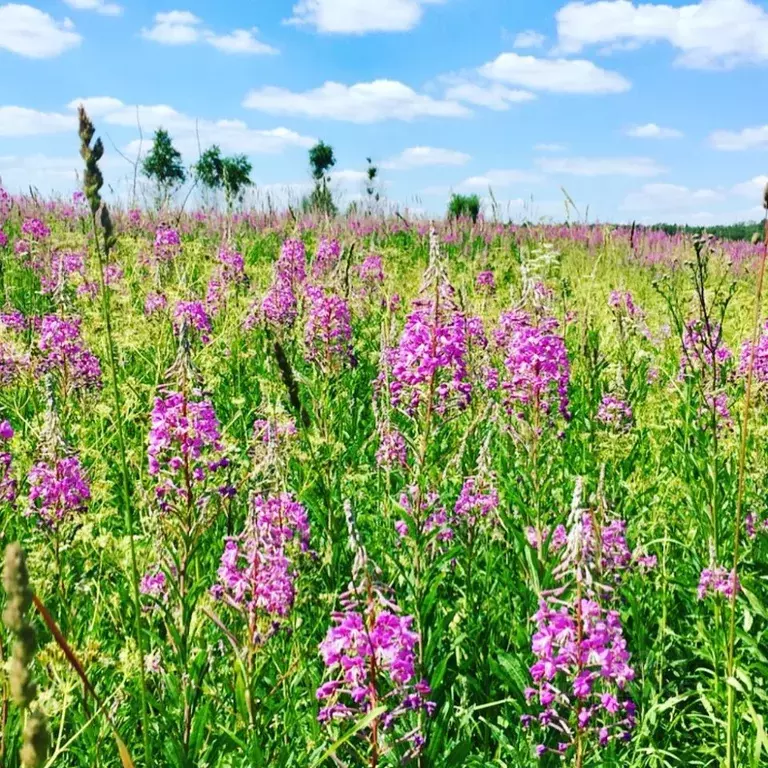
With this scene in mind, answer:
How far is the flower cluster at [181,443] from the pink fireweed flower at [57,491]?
1.15 feet

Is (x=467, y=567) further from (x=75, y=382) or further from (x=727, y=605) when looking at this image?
(x=75, y=382)

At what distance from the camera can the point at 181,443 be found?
2609 millimetres

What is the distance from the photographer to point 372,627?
6.05ft

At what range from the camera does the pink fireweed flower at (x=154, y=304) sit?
5.49 m

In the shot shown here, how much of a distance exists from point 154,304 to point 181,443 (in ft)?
11.4

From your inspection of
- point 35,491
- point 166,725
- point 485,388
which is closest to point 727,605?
point 485,388

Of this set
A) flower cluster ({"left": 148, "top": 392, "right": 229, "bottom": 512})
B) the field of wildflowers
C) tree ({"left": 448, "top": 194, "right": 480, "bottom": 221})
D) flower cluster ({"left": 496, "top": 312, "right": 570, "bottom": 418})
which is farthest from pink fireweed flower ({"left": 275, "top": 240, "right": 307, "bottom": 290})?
tree ({"left": 448, "top": 194, "right": 480, "bottom": 221})

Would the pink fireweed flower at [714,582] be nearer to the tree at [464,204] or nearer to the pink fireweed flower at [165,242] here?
the pink fireweed flower at [165,242]

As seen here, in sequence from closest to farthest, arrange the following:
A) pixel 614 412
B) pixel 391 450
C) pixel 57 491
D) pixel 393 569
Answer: pixel 57 491, pixel 393 569, pixel 391 450, pixel 614 412

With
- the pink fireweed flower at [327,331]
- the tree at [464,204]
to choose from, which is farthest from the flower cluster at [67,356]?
the tree at [464,204]

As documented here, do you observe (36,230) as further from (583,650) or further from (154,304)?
(583,650)

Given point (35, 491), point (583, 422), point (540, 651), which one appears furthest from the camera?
point (583, 422)

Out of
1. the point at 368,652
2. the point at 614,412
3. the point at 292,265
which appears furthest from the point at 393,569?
the point at 292,265

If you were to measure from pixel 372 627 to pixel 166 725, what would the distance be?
3.22ft
